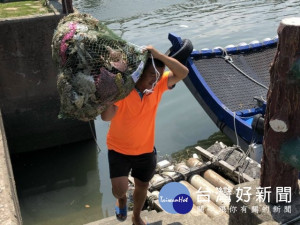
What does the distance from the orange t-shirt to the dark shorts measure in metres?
0.05

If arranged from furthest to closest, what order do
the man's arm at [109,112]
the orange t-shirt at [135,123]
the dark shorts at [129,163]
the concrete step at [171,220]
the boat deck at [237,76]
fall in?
the boat deck at [237,76] < the concrete step at [171,220] < the dark shorts at [129,163] < the orange t-shirt at [135,123] < the man's arm at [109,112]

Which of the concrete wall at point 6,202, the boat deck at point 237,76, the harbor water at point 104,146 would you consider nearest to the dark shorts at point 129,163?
the concrete wall at point 6,202

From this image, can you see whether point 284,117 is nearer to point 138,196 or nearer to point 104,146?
point 138,196

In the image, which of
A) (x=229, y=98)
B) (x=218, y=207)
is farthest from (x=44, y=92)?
(x=218, y=207)

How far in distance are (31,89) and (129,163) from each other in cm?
435

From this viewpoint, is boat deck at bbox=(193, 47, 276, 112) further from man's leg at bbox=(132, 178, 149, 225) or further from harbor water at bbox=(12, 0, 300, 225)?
man's leg at bbox=(132, 178, 149, 225)

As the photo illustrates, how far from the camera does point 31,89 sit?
708 centimetres

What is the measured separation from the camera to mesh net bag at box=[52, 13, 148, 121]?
2525 millimetres

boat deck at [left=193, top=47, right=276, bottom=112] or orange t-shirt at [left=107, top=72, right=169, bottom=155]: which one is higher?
orange t-shirt at [left=107, top=72, right=169, bottom=155]

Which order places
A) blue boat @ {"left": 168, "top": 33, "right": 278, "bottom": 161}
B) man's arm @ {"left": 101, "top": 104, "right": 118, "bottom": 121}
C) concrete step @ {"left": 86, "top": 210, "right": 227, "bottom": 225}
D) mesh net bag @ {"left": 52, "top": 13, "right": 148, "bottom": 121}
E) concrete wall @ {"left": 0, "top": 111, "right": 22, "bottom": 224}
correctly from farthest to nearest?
blue boat @ {"left": 168, "top": 33, "right": 278, "bottom": 161} → concrete step @ {"left": 86, "top": 210, "right": 227, "bottom": 225} → man's arm @ {"left": 101, "top": 104, "right": 118, "bottom": 121} → concrete wall @ {"left": 0, "top": 111, "right": 22, "bottom": 224} → mesh net bag @ {"left": 52, "top": 13, "right": 148, "bottom": 121}

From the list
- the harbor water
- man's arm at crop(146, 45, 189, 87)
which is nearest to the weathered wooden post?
man's arm at crop(146, 45, 189, 87)

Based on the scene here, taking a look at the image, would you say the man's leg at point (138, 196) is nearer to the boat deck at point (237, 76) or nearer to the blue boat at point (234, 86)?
the blue boat at point (234, 86)

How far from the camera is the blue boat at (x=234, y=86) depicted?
638 centimetres

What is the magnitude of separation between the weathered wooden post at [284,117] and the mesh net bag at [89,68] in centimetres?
98
